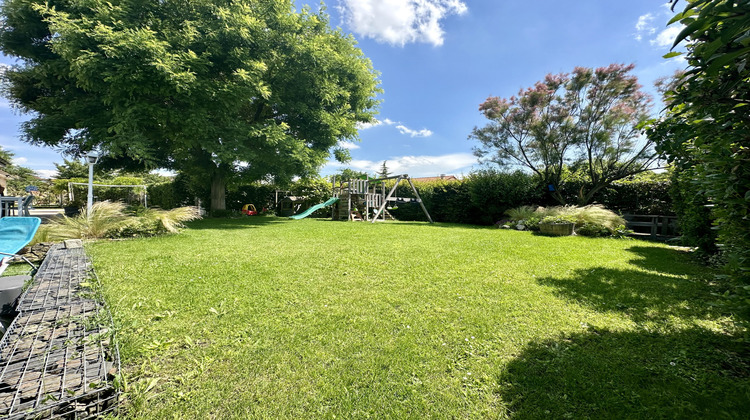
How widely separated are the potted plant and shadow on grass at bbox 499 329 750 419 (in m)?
6.34

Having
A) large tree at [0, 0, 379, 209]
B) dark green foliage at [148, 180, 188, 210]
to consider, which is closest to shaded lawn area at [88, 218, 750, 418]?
large tree at [0, 0, 379, 209]

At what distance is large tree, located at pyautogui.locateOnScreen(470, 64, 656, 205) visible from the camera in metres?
9.85

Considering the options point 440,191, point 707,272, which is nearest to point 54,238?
point 707,272

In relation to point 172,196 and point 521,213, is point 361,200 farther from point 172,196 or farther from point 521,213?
point 172,196

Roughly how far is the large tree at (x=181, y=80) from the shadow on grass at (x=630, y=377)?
10410mm

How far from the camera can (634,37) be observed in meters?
6.66

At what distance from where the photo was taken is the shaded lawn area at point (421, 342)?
4.93ft

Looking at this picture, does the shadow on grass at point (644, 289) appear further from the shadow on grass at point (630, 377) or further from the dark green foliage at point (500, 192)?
the dark green foliage at point (500, 192)

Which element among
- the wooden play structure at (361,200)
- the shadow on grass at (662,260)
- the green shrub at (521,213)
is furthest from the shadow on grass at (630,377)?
the wooden play structure at (361,200)

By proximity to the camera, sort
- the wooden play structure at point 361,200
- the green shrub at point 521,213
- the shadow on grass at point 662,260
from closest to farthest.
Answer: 1. the shadow on grass at point 662,260
2. the green shrub at point 521,213
3. the wooden play structure at point 361,200

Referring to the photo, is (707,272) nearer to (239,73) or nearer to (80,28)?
(239,73)

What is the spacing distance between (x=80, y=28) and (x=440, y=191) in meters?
14.6

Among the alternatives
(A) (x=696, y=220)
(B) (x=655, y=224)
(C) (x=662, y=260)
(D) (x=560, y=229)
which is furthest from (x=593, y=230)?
(C) (x=662, y=260)

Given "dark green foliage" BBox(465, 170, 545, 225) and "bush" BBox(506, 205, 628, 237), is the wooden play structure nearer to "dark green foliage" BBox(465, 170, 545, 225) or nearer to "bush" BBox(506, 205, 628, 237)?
"dark green foliage" BBox(465, 170, 545, 225)
